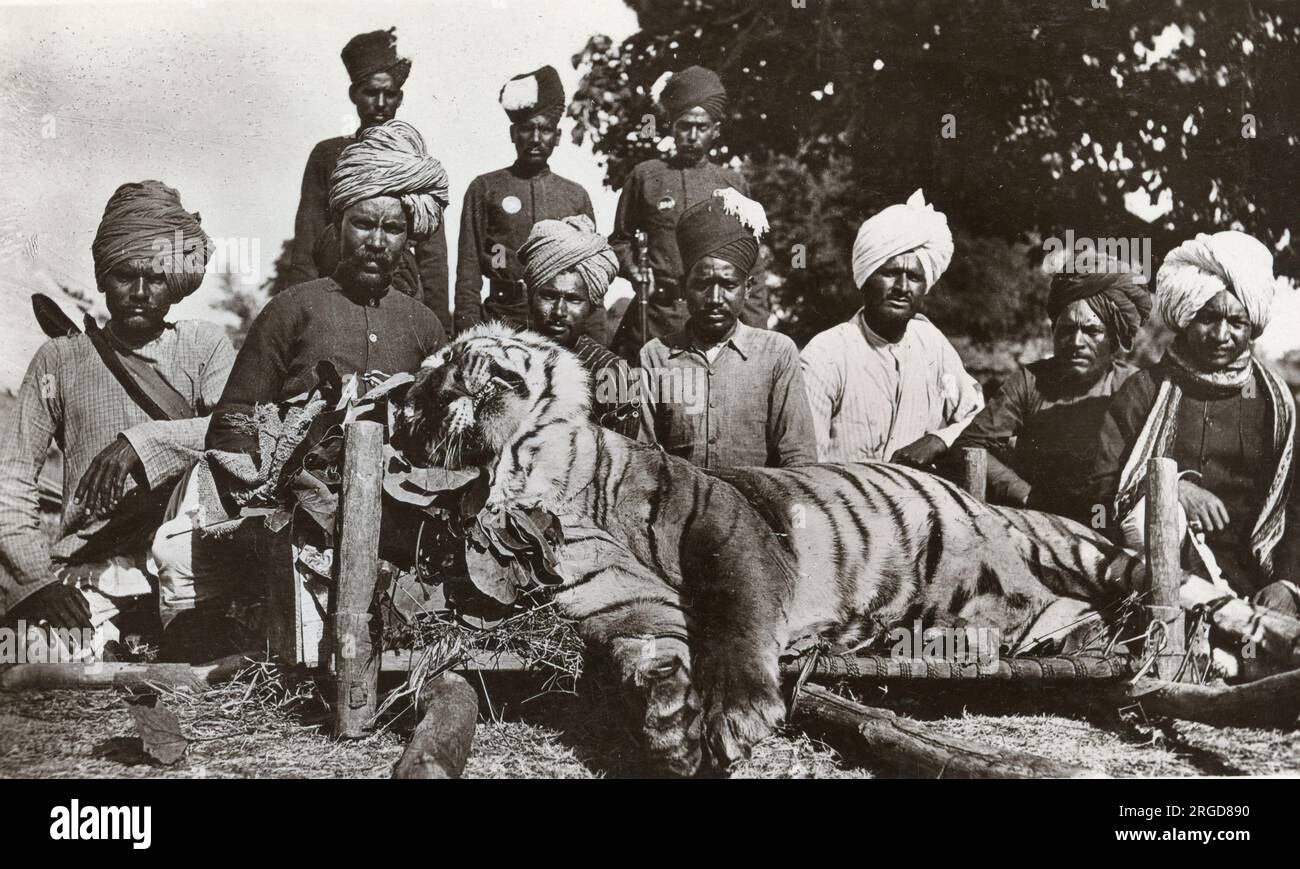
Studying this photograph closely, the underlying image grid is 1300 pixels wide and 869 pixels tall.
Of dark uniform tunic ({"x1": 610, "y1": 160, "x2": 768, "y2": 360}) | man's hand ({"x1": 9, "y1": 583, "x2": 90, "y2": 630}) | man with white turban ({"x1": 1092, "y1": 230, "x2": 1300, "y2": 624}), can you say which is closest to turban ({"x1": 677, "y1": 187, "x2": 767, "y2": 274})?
dark uniform tunic ({"x1": 610, "y1": 160, "x2": 768, "y2": 360})

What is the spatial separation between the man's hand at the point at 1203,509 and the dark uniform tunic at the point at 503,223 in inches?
119

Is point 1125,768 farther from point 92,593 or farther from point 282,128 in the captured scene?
point 282,128

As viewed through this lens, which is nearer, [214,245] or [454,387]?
[454,387]

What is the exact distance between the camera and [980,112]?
6.16m

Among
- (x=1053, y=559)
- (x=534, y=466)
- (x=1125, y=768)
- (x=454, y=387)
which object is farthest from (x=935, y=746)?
(x=454, y=387)

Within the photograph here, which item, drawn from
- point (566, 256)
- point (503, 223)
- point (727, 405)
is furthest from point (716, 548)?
point (503, 223)

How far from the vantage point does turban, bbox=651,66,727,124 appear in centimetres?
591

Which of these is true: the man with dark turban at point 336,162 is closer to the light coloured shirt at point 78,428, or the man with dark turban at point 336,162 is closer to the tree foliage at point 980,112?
the light coloured shirt at point 78,428

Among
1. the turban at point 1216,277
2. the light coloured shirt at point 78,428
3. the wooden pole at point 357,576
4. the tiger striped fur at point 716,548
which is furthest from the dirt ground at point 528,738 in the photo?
the turban at point 1216,277

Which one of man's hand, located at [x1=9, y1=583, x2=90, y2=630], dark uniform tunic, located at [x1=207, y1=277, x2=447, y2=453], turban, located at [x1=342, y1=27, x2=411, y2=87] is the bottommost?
man's hand, located at [x1=9, y1=583, x2=90, y2=630]

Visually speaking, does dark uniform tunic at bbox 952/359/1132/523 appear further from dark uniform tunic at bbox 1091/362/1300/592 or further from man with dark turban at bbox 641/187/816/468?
man with dark turban at bbox 641/187/816/468

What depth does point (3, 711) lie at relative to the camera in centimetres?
477

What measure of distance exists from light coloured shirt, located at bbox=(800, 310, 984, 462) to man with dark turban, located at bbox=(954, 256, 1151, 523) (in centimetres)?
19
